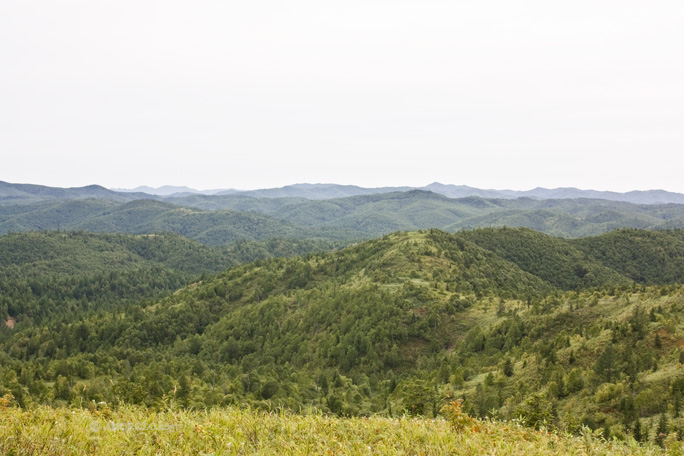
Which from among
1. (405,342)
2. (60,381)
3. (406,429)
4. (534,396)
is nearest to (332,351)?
(405,342)

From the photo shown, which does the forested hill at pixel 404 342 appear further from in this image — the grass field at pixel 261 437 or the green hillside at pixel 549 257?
the grass field at pixel 261 437

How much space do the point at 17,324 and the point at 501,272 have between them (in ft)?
665

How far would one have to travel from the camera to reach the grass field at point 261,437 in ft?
31.6

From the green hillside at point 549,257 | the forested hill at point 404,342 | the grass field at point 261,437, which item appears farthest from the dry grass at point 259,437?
the green hillside at point 549,257

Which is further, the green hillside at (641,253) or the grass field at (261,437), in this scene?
the green hillside at (641,253)

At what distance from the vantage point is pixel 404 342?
220 feet

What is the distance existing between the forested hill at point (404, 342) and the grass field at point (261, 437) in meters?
4.96

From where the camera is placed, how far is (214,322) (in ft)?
362

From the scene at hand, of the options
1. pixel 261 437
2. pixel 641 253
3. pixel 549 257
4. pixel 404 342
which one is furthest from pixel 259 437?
pixel 641 253

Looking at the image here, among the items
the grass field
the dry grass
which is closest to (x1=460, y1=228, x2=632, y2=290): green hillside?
the dry grass

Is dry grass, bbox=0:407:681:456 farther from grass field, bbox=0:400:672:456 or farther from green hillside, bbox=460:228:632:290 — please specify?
green hillside, bbox=460:228:632:290

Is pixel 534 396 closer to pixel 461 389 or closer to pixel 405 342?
pixel 461 389

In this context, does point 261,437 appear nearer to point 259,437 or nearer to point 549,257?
point 259,437

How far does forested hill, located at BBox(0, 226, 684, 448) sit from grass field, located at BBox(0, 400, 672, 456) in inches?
195
